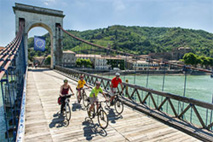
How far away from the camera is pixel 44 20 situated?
21.5m

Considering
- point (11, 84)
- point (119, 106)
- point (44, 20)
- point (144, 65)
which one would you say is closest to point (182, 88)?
point (144, 65)

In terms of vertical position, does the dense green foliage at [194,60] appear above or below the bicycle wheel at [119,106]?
above

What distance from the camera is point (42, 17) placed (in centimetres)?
2130

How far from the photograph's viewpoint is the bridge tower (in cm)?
1969

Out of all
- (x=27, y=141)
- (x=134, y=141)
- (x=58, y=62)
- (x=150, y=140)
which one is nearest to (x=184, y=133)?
(x=150, y=140)

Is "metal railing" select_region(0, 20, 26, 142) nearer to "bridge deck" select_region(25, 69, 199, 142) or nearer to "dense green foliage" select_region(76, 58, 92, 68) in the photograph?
"bridge deck" select_region(25, 69, 199, 142)

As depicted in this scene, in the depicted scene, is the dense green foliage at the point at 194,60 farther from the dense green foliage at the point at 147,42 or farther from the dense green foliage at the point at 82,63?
A: the dense green foliage at the point at 82,63

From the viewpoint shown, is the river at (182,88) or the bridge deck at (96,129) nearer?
the bridge deck at (96,129)

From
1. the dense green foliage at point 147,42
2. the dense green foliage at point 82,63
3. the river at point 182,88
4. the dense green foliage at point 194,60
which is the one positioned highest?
the dense green foliage at point 147,42

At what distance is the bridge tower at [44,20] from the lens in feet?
64.6

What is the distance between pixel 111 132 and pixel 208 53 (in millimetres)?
143698

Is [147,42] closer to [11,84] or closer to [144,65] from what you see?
[144,65]

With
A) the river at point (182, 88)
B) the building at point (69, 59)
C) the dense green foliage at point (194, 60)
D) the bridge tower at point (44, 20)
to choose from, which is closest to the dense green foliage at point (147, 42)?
the building at point (69, 59)

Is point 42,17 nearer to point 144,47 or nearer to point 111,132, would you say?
point 111,132
